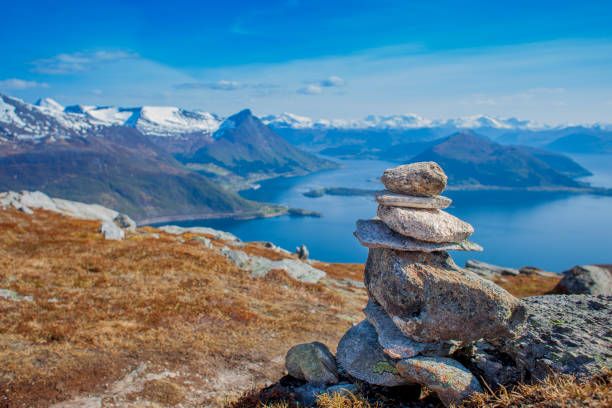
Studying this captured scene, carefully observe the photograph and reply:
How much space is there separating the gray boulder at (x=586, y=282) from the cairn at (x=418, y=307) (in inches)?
1481

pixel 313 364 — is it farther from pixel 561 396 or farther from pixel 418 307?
pixel 561 396

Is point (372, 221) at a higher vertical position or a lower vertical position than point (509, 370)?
higher

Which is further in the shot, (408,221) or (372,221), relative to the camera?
(372,221)

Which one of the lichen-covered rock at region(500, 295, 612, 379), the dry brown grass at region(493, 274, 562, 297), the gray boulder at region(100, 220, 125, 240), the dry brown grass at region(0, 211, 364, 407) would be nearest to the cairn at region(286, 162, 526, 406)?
the lichen-covered rock at region(500, 295, 612, 379)

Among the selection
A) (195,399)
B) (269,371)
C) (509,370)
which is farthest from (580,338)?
(195,399)

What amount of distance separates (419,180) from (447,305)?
155 inches

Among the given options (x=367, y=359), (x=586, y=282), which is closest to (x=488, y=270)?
(x=586, y=282)

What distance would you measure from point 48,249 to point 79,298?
10.3m

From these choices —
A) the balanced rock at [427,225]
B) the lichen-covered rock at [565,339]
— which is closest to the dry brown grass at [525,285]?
the lichen-covered rock at [565,339]

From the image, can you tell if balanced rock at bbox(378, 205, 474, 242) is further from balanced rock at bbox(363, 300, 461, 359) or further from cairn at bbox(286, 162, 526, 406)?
balanced rock at bbox(363, 300, 461, 359)

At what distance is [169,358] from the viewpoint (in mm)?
13328

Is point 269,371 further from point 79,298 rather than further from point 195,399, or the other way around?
point 79,298

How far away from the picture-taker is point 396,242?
1076 cm

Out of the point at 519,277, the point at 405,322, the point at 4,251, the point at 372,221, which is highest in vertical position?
the point at 372,221
